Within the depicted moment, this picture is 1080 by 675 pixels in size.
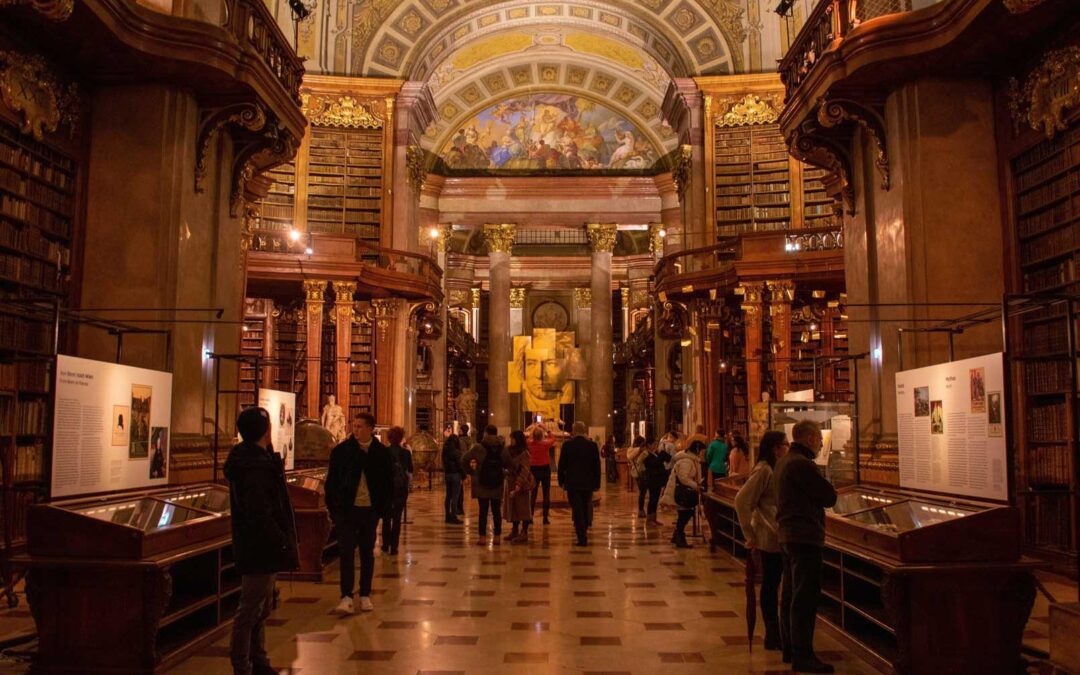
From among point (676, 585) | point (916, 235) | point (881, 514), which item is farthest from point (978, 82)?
point (676, 585)

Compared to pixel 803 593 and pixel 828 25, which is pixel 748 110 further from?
pixel 803 593

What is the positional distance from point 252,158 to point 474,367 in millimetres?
27877

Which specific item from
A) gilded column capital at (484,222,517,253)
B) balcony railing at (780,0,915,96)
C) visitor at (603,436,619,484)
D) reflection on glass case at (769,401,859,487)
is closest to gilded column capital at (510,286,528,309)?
gilded column capital at (484,222,517,253)

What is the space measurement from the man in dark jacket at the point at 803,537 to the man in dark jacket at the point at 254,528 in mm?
2245

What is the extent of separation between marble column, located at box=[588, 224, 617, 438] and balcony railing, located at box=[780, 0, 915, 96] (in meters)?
16.9

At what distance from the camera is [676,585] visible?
267 inches

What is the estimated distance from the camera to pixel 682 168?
19328mm

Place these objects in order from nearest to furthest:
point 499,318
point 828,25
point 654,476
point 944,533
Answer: point 944,533, point 828,25, point 654,476, point 499,318

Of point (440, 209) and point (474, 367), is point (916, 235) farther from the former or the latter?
point (474, 367)

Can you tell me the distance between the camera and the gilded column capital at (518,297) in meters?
35.6

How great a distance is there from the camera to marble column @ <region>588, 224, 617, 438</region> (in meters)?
24.8

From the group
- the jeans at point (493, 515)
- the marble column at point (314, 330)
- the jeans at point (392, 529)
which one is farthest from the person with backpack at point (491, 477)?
the marble column at point (314, 330)

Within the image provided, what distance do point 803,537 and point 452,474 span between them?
743 centimetres

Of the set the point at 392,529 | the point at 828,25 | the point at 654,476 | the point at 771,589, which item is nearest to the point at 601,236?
the point at 654,476
